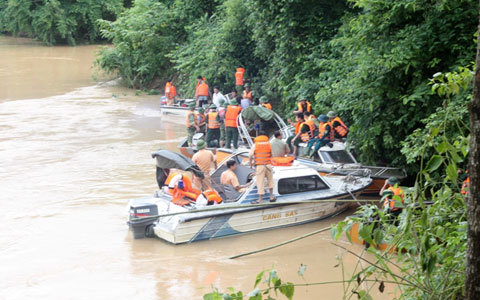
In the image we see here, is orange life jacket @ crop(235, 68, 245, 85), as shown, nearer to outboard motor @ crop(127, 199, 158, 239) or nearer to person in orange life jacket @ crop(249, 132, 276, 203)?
person in orange life jacket @ crop(249, 132, 276, 203)

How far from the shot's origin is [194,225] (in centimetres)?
1223

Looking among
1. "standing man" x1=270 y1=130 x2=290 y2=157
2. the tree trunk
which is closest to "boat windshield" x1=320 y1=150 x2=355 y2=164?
"standing man" x1=270 y1=130 x2=290 y2=157

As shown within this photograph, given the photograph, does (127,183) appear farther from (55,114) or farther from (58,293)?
(55,114)

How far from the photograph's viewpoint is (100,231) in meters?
13.5

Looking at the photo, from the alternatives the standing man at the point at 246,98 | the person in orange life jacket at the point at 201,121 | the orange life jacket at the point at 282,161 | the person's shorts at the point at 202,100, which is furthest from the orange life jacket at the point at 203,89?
the orange life jacket at the point at 282,161

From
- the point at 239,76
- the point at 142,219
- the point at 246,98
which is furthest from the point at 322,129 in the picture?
the point at 239,76

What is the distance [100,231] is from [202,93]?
11.1 m

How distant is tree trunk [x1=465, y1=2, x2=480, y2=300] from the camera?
406 cm

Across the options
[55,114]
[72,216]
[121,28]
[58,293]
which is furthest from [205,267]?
[121,28]

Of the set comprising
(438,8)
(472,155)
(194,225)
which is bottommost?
(194,225)

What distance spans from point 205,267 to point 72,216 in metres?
4.36

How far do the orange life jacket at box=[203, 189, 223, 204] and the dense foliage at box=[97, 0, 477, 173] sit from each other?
344 centimetres

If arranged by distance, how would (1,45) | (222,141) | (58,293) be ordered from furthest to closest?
(1,45) → (222,141) → (58,293)

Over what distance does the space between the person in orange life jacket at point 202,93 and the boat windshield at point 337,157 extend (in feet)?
30.5
